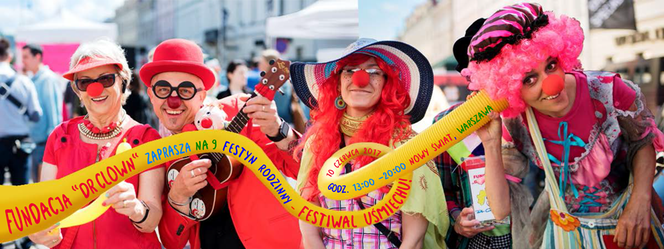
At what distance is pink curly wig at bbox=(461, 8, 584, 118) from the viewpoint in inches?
81.0

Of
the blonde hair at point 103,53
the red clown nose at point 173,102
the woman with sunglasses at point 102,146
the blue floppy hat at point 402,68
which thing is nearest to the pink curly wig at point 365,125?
the blue floppy hat at point 402,68

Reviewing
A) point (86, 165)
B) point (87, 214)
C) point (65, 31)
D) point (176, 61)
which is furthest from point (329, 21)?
point (65, 31)

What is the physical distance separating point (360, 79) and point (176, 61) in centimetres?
84

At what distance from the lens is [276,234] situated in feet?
9.02

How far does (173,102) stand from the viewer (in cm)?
269

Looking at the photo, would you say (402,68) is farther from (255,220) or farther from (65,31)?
(65,31)

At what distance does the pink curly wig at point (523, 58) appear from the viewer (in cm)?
206

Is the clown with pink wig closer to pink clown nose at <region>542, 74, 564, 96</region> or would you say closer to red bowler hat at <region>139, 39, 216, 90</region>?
pink clown nose at <region>542, 74, 564, 96</region>

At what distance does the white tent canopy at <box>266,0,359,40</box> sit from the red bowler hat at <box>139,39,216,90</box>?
4958mm

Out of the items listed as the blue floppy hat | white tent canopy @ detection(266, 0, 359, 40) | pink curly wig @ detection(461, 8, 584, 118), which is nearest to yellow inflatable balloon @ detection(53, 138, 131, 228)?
the blue floppy hat

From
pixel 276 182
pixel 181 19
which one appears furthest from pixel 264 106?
pixel 181 19

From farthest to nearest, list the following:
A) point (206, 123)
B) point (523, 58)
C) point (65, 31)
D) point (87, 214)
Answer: point (65, 31)
point (206, 123)
point (87, 214)
point (523, 58)

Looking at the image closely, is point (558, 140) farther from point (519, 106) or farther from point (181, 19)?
point (181, 19)

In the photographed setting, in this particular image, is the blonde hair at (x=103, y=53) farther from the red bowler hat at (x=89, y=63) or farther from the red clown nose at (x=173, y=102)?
the red clown nose at (x=173, y=102)
